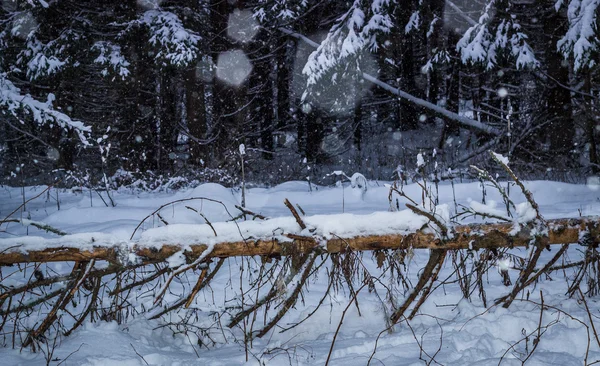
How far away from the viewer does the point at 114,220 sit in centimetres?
594

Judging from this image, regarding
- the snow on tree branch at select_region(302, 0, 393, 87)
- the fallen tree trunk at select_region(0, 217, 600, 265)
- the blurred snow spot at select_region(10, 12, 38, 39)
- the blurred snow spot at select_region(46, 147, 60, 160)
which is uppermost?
the blurred snow spot at select_region(10, 12, 38, 39)

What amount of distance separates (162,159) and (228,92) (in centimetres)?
325

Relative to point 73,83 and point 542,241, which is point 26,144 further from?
point 542,241

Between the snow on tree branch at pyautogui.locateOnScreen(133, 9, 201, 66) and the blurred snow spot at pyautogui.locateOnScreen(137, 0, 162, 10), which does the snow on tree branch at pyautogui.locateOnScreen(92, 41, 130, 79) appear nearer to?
the blurred snow spot at pyautogui.locateOnScreen(137, 0, 162, 10)

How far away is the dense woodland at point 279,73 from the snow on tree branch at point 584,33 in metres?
0.02

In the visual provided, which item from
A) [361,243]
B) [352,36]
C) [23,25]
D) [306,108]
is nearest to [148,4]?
[23,25]

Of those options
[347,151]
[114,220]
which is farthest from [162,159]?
[114,220]

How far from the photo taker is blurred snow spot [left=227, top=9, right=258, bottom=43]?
43.5 ft

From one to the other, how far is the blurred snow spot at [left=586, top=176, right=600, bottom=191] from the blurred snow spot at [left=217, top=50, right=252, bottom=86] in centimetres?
1034

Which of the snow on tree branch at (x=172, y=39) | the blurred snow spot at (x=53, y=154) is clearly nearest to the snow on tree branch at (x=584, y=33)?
the snow on tree branch at (x=172, y=39)

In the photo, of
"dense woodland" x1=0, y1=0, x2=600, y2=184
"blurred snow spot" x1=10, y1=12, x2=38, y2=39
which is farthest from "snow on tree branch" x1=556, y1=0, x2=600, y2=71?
"blurred snow spot" x1=10, y1=12, x2=38, y2=39

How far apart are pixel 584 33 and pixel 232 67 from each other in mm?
9827

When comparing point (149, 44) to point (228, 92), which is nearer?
point (149, 44)

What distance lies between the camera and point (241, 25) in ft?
44.8
